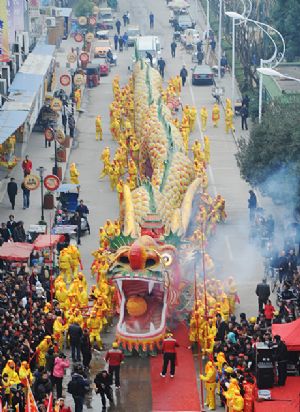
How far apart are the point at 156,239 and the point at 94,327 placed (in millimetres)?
3096

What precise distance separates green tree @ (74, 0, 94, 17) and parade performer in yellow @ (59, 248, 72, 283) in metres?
50.2

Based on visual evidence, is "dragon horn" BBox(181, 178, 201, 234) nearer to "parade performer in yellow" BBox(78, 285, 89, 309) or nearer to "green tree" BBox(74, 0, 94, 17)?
"parade performer in yellow" BBox(78, 285, 89, 309)

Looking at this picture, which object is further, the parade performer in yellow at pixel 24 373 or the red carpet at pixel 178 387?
the red carpet at pixel 178 387

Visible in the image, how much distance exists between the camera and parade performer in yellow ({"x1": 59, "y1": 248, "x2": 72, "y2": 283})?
48.0m

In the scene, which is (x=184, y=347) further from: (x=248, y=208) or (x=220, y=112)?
(x=220, y=112)

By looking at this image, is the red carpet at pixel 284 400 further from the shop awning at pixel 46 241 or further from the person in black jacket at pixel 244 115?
the person in black jacket at pixel 244 115

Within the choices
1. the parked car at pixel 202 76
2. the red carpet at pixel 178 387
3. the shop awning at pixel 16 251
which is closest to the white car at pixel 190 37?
the parked car at pixel 202 76

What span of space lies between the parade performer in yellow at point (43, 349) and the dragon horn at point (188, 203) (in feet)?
25.8

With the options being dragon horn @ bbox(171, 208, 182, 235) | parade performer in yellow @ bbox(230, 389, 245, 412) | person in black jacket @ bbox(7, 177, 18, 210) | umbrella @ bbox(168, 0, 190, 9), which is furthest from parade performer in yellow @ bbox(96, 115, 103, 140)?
umbrella @ bbox(168, 0, 190, 9)

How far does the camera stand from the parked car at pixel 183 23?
96.7 meters

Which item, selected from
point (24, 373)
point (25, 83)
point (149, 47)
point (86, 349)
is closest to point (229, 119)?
point (25, 83)

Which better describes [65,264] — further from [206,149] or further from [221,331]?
[206,149]

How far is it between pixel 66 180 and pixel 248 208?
7.64m

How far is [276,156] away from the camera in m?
52.6
